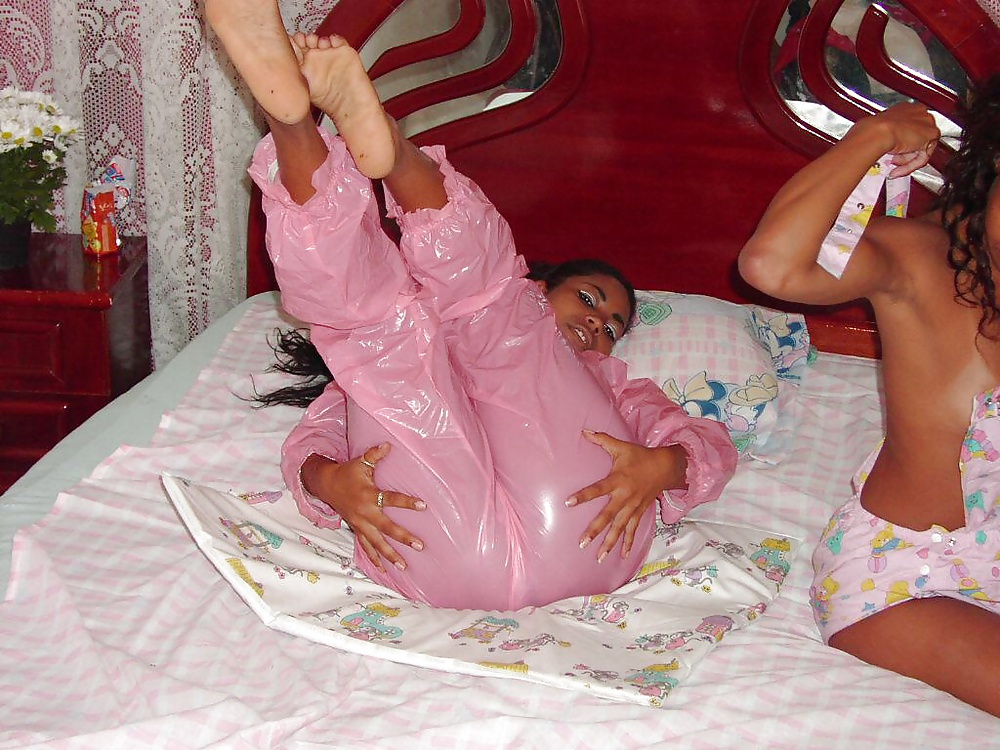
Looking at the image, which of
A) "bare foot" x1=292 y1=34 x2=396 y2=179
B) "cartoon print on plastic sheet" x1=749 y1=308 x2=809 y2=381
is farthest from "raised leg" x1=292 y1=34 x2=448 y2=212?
"cartoon print on plastic sheet" x1=749 y1=308 x2=809 y2=381

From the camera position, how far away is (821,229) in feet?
4.22

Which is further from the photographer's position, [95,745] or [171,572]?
Answer: [171,572]

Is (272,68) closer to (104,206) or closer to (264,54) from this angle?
(264,54)

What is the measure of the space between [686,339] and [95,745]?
Result: 4.32 feet

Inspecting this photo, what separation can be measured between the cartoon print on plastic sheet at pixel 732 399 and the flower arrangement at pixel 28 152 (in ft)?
4.50

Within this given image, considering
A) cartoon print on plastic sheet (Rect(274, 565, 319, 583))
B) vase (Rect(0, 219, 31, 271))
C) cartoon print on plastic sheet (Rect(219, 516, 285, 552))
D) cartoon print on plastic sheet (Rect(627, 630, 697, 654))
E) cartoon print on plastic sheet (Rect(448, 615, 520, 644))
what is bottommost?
cartoon print on plastic sheet (Rect(627, 630, 697, 654))

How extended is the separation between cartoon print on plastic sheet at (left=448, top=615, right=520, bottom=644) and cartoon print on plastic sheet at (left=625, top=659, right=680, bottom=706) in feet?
0.59

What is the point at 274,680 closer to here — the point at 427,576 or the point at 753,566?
the point at 427,576

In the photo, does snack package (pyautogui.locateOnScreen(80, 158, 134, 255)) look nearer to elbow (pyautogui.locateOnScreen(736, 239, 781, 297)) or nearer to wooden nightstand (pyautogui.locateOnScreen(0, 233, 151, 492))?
wooden nightstand (pyautogui.locateOnScreen(0, 233, 151, 492))

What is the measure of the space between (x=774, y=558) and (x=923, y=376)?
41 cm

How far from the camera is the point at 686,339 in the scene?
2.09 meters

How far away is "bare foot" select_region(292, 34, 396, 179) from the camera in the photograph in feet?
4.34

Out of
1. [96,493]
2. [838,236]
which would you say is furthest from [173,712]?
[838,236]

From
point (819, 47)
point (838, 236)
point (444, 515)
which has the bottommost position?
point (444, 515)
